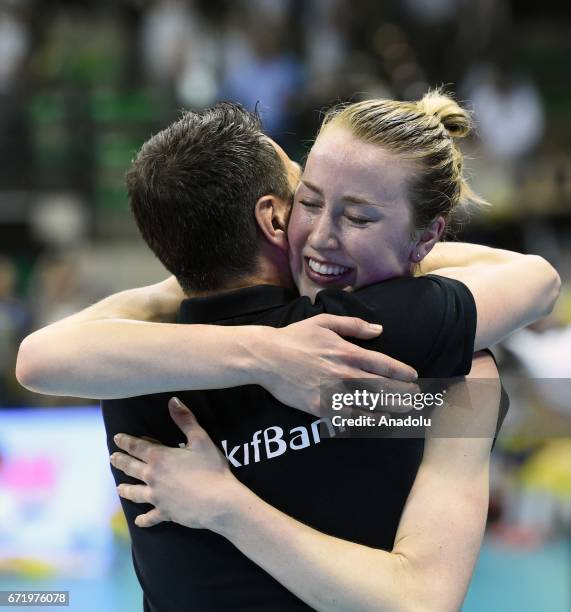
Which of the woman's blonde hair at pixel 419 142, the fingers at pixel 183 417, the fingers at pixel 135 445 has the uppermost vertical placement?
the woman's blonde hair at pixel 419 142

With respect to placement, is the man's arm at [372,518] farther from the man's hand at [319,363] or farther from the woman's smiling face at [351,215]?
the woman's smiling face at [351,215]

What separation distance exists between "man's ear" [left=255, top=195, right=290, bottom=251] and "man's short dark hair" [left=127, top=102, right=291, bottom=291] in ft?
0.05

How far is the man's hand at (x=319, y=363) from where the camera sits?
169 centimetres

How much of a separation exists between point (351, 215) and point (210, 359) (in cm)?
40

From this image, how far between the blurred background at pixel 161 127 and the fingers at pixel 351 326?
10.2 ft

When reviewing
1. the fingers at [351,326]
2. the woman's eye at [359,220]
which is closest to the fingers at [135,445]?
the fingers at [351,326]

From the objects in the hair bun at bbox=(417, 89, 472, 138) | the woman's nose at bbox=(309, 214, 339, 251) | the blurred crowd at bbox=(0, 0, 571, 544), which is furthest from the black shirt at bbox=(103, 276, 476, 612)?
the blurred crowd at bbox=(0, 0, 571, 544)

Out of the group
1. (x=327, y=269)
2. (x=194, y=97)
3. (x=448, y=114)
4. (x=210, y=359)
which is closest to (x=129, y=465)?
(x=210, y=359)

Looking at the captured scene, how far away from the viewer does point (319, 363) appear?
169 cm

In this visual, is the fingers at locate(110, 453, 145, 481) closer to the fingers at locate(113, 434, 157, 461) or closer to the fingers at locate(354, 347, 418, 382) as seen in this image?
the fingers at locate(113, 434, 157, 461)

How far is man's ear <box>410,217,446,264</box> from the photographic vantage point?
193 cm

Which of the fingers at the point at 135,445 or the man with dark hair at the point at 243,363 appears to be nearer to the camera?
the man with dark hair at the point at 243,363

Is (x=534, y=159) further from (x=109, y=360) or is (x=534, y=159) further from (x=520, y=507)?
(x=109, y=360)

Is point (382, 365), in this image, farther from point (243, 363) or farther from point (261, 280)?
point (261, 280)
